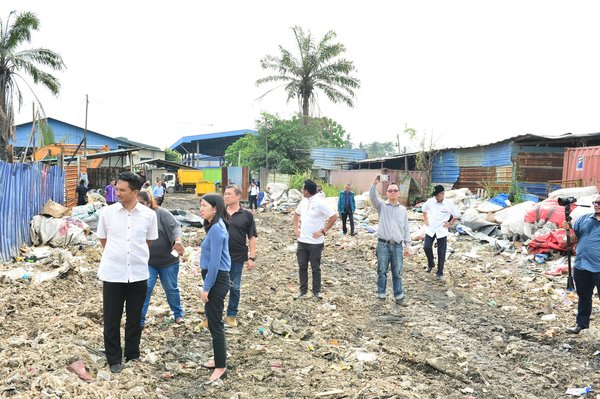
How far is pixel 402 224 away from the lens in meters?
6.10

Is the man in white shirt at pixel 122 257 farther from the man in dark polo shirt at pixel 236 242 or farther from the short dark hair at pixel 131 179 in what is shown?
the man in dark polo shirt at pixel 236 242

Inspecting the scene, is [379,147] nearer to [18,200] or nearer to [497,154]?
[497,154]

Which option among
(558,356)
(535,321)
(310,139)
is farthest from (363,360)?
(310,139)

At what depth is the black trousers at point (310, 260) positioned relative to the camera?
602 cm

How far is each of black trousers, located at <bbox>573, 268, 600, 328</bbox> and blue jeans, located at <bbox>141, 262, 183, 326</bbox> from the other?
14.4ft

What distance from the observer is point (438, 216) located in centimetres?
744

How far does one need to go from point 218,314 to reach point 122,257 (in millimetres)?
899

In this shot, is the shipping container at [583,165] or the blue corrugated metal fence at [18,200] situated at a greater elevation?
the shipping container at [583,165]

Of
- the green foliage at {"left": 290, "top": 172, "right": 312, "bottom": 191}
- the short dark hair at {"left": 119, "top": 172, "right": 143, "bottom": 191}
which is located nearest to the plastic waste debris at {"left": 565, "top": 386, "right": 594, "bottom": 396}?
the short dark hair at {"left": 119, "top": 172, "right": 143, "bottom": 191}

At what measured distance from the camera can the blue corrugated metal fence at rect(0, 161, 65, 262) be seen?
7836 mm

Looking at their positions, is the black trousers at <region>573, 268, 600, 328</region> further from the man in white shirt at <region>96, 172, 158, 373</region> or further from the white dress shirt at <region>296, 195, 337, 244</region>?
the man in white shirt at <region>96, 172, 158, 373</region>

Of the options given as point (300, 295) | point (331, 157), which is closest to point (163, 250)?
point (300, 295)

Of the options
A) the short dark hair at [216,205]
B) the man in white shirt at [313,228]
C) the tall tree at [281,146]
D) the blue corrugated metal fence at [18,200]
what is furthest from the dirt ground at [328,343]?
the tall tree at [281,146]

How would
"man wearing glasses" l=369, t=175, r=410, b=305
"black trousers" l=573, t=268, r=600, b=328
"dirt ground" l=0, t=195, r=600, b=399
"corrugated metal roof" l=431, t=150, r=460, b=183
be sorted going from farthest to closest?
"corrugated metal roof" l=431, t=150, r=460, b=183 < "man wearing glasses" l=369, t=175, r=410, b=305 < "black trousers" l=573, t=268, r=600, b=328 < "dirt ground" l=0, t=195, r=600, b=399
